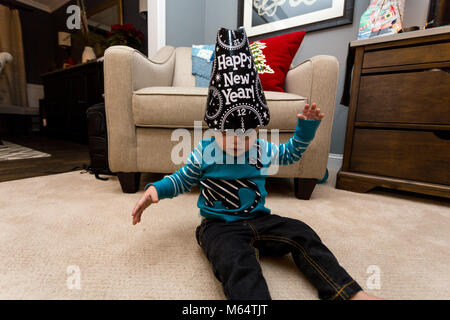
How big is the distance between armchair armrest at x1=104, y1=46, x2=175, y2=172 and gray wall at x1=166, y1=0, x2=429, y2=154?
3.12ft

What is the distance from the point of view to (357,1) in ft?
4.58

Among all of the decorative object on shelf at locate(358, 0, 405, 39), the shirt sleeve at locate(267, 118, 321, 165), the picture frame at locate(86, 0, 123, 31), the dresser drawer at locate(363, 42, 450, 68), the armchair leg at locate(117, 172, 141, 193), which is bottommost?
the armchair leg at locate(117, 172, 141, 193)

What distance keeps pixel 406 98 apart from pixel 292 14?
3.29 feet

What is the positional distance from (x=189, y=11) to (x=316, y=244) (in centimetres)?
198

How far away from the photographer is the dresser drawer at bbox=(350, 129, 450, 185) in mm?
919

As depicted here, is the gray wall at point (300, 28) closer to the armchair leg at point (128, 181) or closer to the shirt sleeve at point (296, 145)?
the shirt sleeve at point (296, 145)

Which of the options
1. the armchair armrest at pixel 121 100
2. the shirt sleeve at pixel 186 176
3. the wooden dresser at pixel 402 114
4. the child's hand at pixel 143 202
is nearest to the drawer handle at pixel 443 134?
the wooden dresser at pixel 402 114

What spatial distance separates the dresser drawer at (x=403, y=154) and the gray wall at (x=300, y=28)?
20.3 inches

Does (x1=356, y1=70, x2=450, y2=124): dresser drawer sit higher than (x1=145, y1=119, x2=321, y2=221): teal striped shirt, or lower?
higher

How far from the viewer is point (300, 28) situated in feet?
5.20

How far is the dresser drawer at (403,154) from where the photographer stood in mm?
919

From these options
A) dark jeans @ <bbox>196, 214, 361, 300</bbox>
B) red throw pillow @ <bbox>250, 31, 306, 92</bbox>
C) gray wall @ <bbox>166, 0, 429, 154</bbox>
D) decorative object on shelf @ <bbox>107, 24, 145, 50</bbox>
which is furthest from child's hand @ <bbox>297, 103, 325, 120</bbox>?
decorative object on shelf @ <bbox>107, 24, 145, 50</bbox>

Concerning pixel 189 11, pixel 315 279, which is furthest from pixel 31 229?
pixel 189 11

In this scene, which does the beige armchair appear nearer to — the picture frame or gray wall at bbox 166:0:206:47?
gray wall at bbox 166:0:206:47
